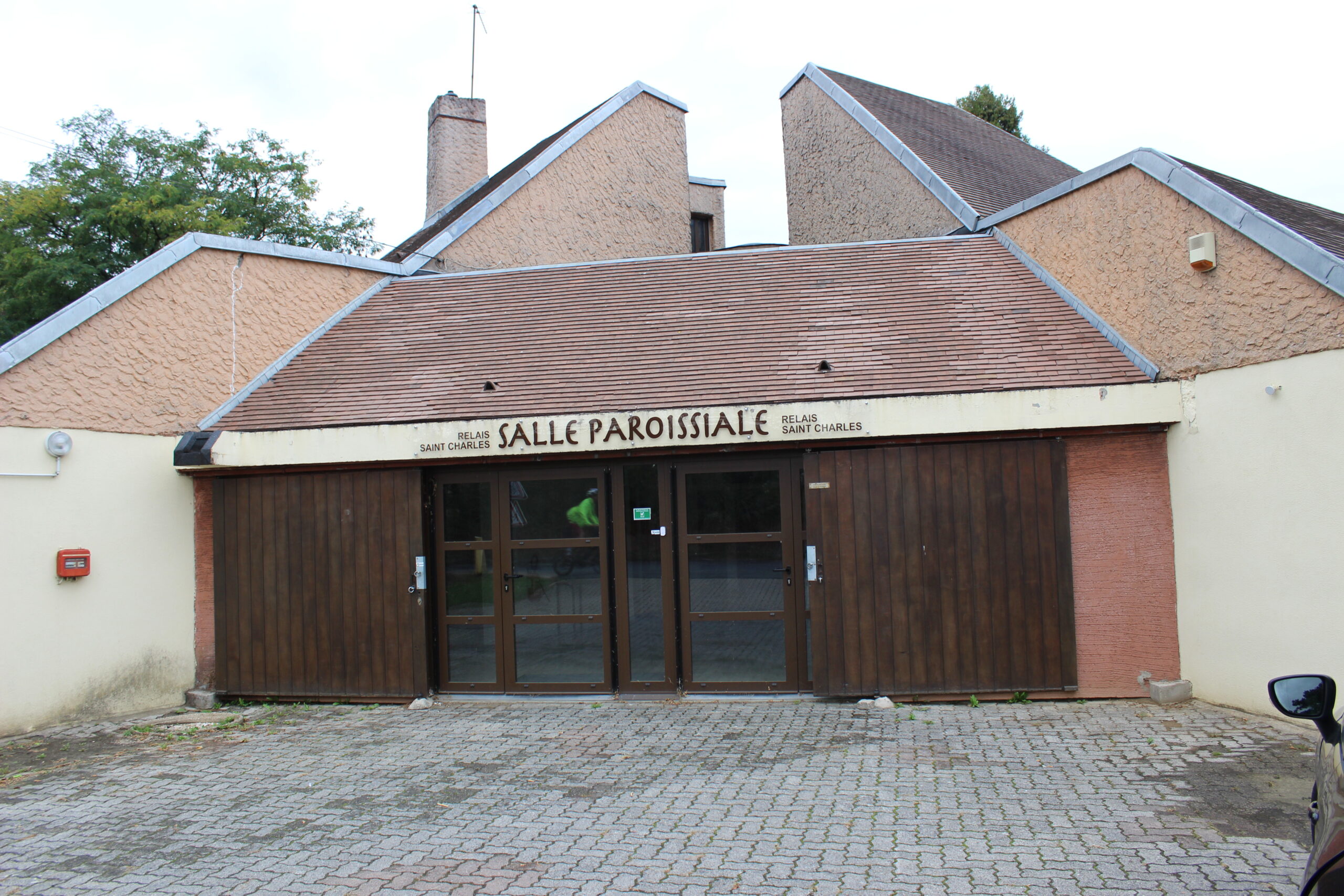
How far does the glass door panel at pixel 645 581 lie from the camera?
26.2 ft

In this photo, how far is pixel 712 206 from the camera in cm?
2158

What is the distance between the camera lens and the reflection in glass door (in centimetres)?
788

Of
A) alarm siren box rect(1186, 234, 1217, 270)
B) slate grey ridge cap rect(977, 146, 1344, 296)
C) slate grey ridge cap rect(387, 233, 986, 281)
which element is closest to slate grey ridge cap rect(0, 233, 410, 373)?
slate grey ridge cap rect(387, 233, 986, 281)

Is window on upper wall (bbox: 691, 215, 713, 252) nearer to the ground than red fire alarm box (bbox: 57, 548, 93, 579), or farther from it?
farther from it

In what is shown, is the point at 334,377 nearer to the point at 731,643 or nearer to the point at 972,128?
the point at 731,643

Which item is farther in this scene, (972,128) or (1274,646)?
(972,128)

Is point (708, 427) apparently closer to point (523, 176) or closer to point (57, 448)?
point (57, 448)

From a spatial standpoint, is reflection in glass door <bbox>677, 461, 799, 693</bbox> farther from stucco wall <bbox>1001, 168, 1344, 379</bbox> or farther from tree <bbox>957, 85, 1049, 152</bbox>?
tree <bbox>957, 85, 1049, 152</bbox>

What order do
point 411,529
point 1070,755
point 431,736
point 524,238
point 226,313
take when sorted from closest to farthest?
point 1070,755
point 431,736
point 411,529
point 226,313
point 524,238

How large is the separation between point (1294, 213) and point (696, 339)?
527 cm

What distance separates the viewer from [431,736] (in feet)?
23.0

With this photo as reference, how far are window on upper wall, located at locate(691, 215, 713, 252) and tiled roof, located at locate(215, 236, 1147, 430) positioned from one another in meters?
11.1

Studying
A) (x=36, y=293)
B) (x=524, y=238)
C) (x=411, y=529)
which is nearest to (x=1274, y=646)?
(x=411, y=529)

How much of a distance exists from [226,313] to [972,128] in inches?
494
